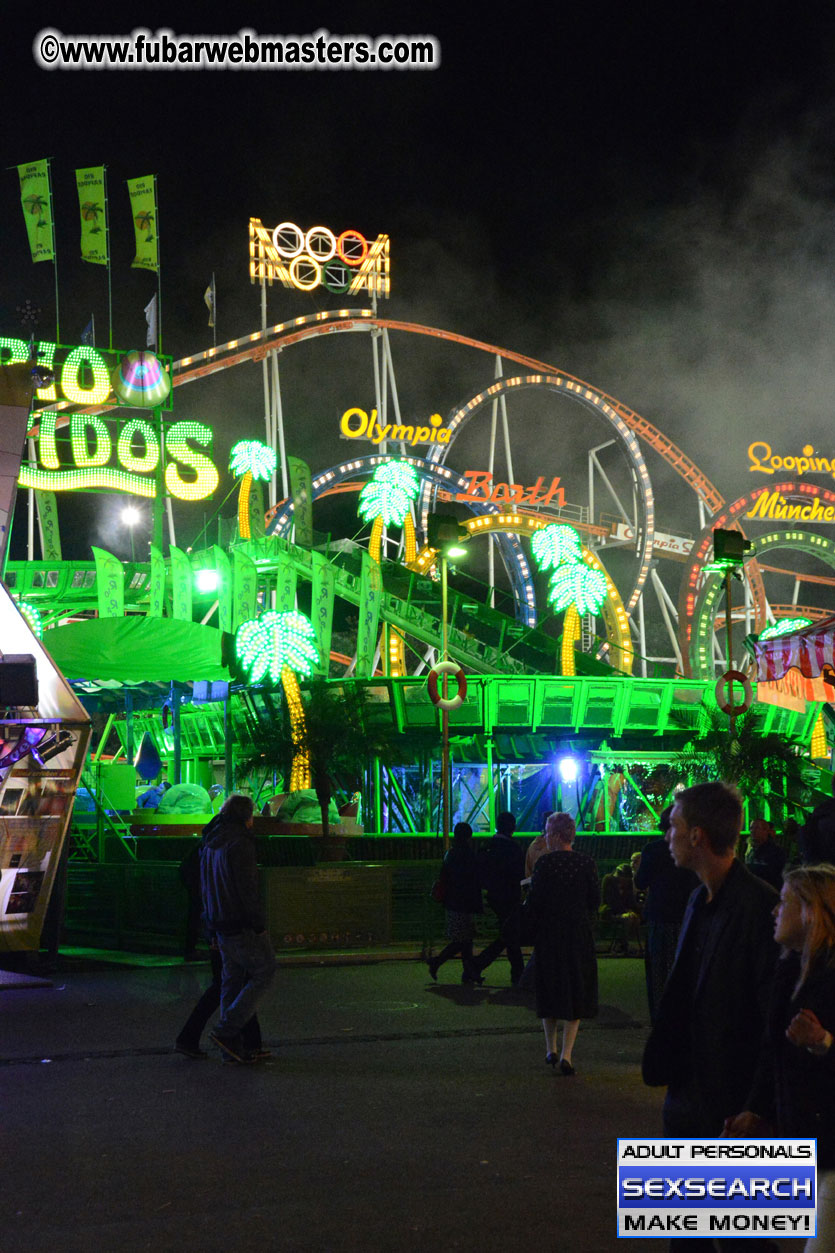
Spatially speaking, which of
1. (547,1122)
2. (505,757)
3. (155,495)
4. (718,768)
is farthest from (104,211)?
(547,1122)

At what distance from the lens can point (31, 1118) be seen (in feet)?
23.8

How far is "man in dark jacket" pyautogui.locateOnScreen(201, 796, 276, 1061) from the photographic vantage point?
8750 millimetres

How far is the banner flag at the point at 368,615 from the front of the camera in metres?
29.7

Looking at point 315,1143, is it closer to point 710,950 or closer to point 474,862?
point 710,950

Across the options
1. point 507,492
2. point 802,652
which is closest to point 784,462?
point 507,492

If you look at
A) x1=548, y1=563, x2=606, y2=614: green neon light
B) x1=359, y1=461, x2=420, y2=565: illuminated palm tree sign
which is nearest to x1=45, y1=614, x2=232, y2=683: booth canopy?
x1=359, y1=461, x2=420, y2=565: illuminated palm tree sign

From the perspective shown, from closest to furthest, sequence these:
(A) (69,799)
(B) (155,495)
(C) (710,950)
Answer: (C) (710,950) < (A) (69,799) < (B) (155,495)

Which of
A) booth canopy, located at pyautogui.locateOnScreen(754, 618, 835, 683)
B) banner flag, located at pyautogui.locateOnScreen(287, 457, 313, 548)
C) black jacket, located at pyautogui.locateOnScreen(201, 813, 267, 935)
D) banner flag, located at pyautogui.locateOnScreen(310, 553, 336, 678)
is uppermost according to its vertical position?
banner flag, located at pyautogui.locateOnScreen(287, 457, 313, 548)

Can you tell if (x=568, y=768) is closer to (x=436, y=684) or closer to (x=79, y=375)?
(x=436, y=684)

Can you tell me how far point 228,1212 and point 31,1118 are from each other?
7.57ft

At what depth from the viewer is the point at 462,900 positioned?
13.8 m

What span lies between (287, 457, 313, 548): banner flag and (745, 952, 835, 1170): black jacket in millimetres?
29463

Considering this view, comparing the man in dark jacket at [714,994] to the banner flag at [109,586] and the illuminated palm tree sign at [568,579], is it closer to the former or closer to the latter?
the banner flag at [109,586]

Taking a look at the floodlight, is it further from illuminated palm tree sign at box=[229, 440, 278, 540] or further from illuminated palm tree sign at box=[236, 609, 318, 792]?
illuminated palm tree sign at box=[236, 609, 318, 792]
